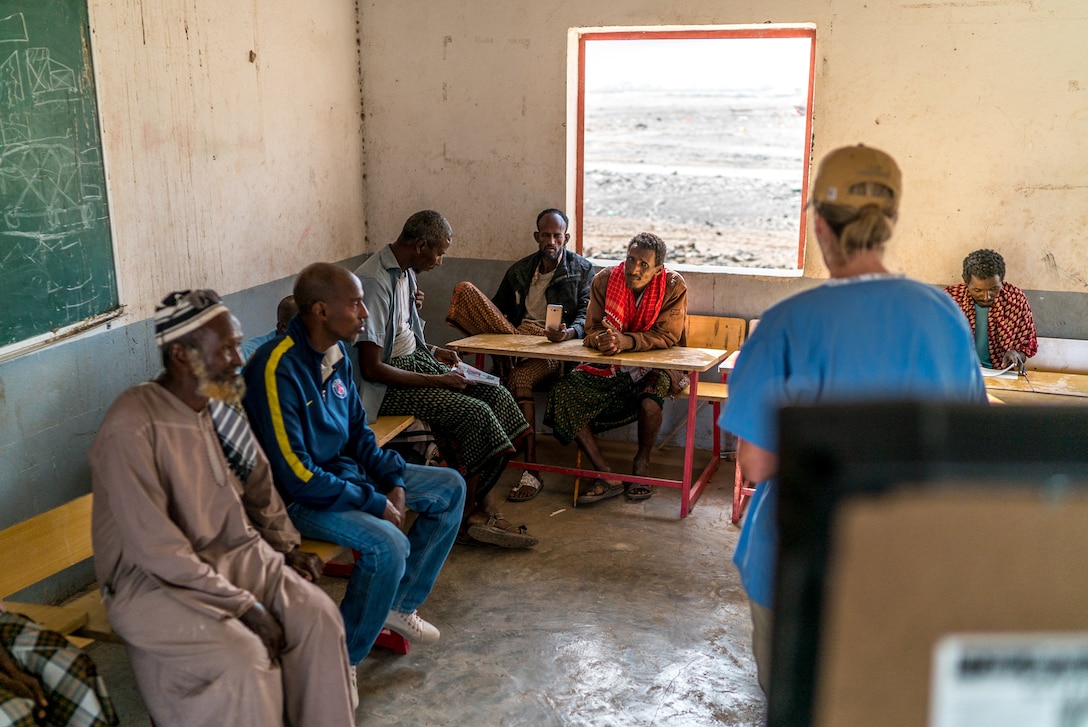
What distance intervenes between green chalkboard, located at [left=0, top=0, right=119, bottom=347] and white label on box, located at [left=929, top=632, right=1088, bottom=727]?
3.62 metres

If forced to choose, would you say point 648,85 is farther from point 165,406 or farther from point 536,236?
point 165,406

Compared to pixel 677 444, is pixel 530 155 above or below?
above

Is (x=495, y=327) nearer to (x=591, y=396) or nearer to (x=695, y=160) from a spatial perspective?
(x=591, y=396)

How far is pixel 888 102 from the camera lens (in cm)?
505

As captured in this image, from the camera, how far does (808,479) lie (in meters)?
0.34

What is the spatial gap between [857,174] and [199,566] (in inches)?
73.4

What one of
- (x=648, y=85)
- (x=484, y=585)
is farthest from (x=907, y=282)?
(x=648, y=85)

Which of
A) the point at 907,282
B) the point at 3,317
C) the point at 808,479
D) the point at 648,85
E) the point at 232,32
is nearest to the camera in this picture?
the point at 808,479

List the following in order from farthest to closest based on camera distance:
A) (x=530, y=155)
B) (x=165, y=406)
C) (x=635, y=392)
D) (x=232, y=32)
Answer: (x=530, y=155), (x=635, y=392), (x=232, y=32), (x=165, y=406)

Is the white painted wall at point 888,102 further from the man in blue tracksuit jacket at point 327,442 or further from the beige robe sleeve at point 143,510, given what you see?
the beige robe sleeve at point 143,510

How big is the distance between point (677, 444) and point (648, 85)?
12.9 ft

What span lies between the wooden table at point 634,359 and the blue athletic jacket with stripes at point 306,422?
5.18 ft


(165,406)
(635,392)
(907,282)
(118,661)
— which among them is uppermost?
(907,282)

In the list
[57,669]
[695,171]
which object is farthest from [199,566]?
[695,171]
